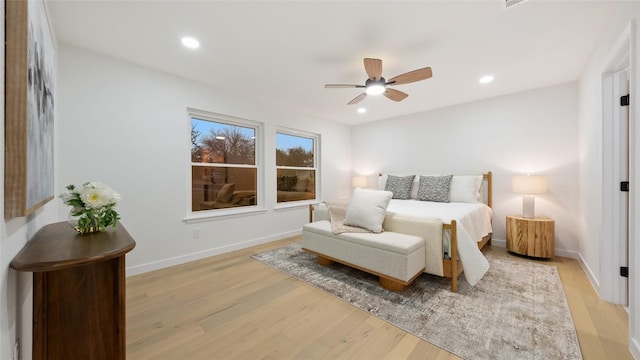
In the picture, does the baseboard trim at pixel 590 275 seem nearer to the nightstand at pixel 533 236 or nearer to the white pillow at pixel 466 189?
the nightstand at pixel 533 236

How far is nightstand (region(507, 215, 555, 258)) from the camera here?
10.0 ft

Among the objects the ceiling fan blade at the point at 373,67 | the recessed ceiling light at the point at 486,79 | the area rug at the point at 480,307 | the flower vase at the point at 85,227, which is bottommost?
the area rug at the point at 480,307

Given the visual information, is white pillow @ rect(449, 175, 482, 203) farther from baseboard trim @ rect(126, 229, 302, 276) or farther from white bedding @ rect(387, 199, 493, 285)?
baseboard trim @ rect(126, 229, 302, 276)

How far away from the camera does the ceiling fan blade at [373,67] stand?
2.18 meters

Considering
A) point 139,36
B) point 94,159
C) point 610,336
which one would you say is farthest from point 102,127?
point 610,336

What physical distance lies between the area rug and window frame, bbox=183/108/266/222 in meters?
1.13

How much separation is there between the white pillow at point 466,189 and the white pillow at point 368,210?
1638mm

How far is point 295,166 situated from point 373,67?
2.74 m

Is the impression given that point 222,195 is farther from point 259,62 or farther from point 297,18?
point 297,18

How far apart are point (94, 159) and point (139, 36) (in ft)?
4.27

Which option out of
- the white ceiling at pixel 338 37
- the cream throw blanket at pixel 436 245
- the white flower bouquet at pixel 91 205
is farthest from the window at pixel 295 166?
the white flower bouquet at pixel 91 205

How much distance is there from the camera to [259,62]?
2.67 m

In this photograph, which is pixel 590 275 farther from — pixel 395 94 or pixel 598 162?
pixel 395 94

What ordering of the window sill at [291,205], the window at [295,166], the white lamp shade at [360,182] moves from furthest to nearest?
the white lamp shade at [360,182]
the window at [295,166]
the window sill at [291,205]
